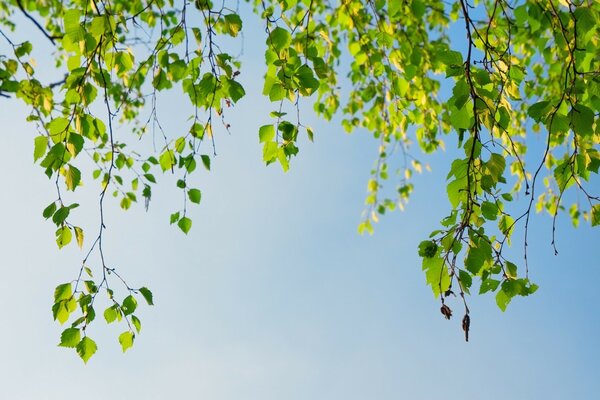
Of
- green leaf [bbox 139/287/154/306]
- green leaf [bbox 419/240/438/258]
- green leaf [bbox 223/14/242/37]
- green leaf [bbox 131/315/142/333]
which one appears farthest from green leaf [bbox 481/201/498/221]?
green leaf [bbox 131/315/142/333]

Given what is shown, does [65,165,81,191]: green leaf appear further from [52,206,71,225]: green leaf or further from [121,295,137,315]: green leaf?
[121,295,137,315]: green leaf

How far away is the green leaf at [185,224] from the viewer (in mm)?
2707

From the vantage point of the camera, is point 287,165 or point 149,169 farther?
point 149,169

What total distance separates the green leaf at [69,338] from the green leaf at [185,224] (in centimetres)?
74

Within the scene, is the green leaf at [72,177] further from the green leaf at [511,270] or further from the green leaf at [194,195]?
the green leaf at [511,270]

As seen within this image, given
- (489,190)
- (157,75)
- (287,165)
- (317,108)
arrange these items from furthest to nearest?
(317,108) < (157,75) < (287,165) < (489,190)

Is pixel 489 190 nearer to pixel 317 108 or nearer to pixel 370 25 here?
pixel 370 25

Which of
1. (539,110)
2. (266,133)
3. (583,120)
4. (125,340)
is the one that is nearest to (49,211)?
(125,340)

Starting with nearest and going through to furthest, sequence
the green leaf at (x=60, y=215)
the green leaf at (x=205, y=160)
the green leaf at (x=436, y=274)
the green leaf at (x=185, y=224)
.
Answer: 1. the green leaf at (x=436, y=274)
2. the green leaf at (x=60, y=215)
3. the green leaf at (x=185, y=224)
4. the green leaf at (x=205, y=160)

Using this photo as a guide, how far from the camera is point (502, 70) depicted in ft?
6.49

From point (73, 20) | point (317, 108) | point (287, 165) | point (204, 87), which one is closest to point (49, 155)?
point (73, 20)

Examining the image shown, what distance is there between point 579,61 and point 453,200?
80cm

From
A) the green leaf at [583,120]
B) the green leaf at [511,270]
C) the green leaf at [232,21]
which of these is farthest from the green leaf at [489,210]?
the green leaf at [232,21]

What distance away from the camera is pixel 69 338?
213 cm
